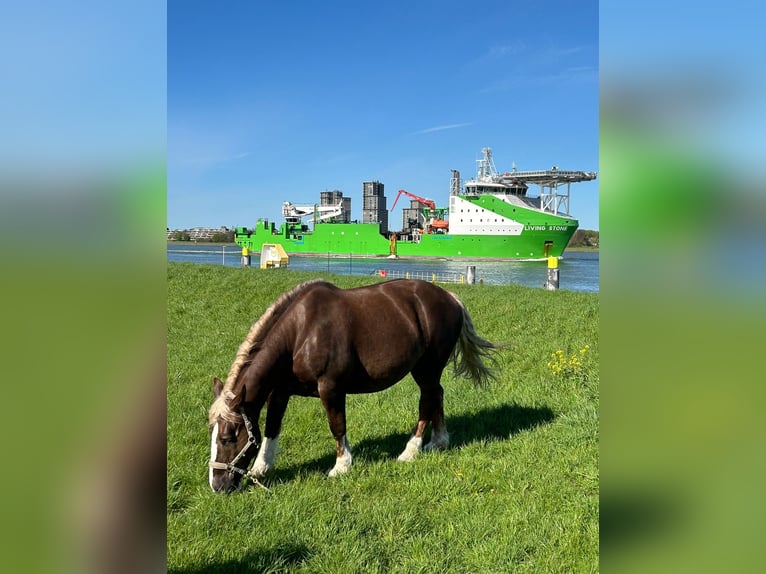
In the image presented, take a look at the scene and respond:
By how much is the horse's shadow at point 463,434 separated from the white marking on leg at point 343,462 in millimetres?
227

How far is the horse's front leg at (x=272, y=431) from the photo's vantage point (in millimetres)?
3955

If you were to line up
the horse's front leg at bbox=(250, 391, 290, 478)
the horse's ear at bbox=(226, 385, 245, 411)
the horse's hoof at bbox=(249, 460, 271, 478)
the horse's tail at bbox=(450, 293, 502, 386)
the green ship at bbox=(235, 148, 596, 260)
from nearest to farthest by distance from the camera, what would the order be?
the horse's ear at bbox=(226, 385, 245, 411), the horse's hoof at bbox=(249, 460, 271, 478), the horse's front leg at bbox=(250, 391, 290, 478), the horse's tail at bbox=(450, 293, 502, 386), the green ship at bbox=(235, 148, 596, 260)

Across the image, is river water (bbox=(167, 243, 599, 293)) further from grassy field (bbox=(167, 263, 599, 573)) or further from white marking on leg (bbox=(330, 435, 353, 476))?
white marking on leg (bbox=(330, 435, 353, 476))

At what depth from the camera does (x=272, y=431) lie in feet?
13.2

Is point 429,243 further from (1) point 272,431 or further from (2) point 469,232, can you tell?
(1) point 272,431

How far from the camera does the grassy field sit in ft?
8.97

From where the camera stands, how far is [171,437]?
14.9 ft

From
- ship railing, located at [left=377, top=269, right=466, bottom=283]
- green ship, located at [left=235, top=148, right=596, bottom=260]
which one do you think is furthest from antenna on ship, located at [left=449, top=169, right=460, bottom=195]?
ship railing, located at [left=377, top=269, right=466, bottom=283]

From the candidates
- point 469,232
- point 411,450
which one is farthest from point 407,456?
point 469,232

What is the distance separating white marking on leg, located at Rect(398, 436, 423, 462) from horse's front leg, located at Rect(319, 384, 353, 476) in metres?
0.50

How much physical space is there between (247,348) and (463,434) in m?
2.36

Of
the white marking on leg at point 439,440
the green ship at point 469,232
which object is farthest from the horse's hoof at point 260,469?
the green ship at point 469,232
